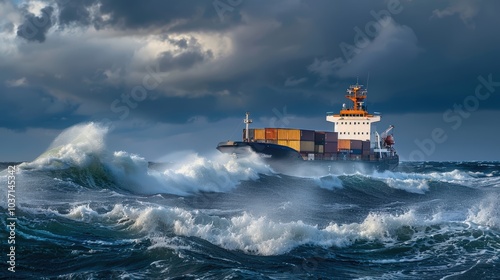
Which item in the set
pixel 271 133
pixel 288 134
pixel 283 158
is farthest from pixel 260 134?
pixel 283 158

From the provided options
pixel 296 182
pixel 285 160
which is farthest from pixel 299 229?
pixel 285 160

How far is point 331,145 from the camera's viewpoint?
65625 mm

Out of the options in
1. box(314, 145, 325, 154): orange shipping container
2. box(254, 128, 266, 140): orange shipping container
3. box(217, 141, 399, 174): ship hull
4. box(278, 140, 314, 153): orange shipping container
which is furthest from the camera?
box(314, 145, 325, 154): orange shipping container

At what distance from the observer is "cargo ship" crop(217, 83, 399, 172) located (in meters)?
54.2

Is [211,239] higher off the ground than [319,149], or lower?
lower

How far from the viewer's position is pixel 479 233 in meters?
18.3

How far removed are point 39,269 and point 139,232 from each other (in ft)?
13.7

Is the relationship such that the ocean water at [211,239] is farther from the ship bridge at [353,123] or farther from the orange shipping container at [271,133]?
the ship bridge at [353,123]

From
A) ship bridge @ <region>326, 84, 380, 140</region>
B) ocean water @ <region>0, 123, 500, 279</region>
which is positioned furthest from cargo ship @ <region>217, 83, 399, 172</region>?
ocean water @ <region>0, 123, 500, 279</region>

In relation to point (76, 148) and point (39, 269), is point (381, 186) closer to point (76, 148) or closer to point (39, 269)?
point (76, 148)

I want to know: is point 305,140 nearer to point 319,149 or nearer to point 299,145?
point 299,145

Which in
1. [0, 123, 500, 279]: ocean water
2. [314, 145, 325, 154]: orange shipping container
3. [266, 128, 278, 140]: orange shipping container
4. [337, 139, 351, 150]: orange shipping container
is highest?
[266, 128, 278, 140]: orange shipping container

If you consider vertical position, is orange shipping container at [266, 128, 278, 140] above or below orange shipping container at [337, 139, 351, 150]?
above

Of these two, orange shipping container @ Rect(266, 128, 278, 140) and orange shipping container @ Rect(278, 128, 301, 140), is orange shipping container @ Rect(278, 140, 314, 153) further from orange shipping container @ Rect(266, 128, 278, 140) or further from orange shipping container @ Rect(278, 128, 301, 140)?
orange shipping container @ Rect(266, 128, 278, 140)
